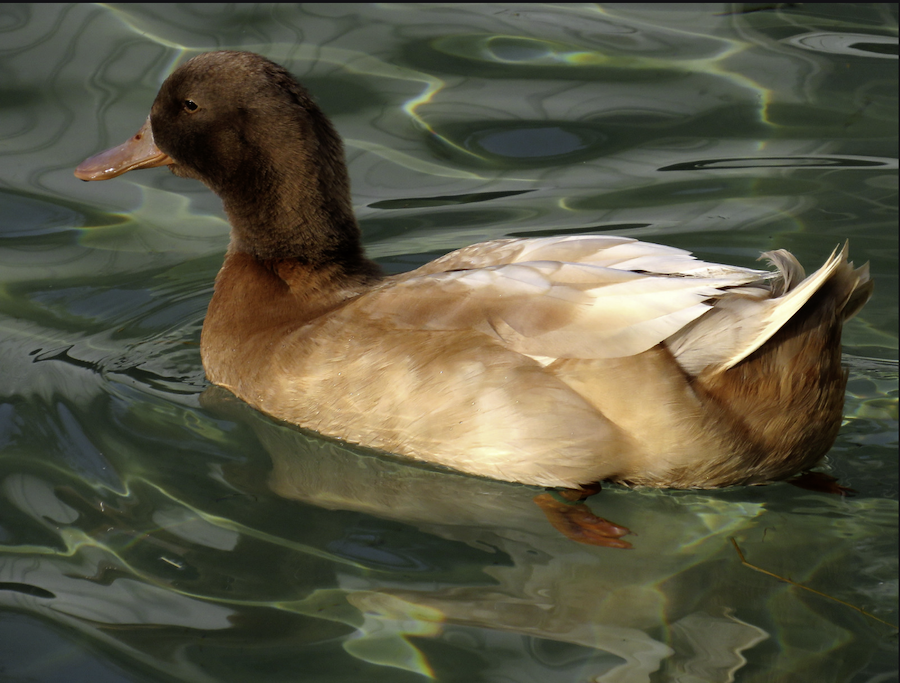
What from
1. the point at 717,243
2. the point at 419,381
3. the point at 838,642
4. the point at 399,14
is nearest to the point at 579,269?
the point at 419,381

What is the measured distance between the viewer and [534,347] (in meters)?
3.77

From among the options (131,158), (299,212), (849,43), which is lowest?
(299,212)

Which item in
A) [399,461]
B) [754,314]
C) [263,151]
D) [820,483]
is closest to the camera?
[754,314]

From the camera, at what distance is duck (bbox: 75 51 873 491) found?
365 centimetres

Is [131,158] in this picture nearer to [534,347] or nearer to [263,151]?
[263,151]

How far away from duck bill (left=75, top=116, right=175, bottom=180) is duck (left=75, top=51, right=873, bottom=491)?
1.39 feet

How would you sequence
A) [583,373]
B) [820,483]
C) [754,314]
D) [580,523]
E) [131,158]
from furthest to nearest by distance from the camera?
1. [131,158]
2. [820,483]
3. [580,523]
4. [583,373]
5. [754,314]

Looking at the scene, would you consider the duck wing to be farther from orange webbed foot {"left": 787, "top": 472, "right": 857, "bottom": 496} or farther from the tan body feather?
orange webbed foot {"left": 787, "top": 472, "right": 857, "bottom": 496}

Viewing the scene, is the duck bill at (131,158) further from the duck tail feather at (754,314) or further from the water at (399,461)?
the duck tail feather at (754,314)

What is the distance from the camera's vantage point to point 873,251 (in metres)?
5.81

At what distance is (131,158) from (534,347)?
2241mm

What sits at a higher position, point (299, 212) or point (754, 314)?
point (299, 212)

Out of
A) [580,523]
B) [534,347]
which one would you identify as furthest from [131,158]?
[580,523]

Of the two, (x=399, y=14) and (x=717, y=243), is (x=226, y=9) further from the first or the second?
(x=717, y=243)
